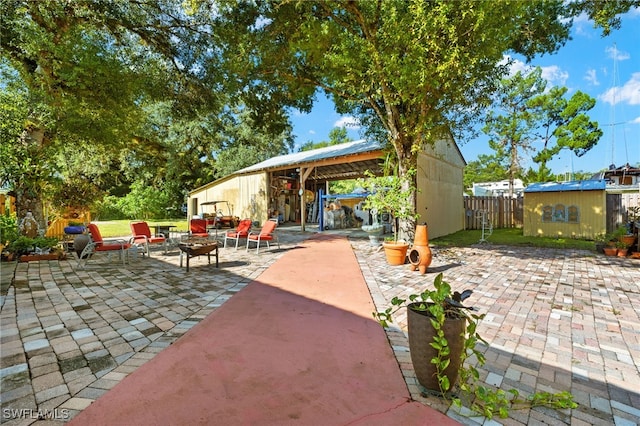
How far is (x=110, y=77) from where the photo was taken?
7.35 m

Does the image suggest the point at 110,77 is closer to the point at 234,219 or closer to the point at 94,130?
the point at 94,130

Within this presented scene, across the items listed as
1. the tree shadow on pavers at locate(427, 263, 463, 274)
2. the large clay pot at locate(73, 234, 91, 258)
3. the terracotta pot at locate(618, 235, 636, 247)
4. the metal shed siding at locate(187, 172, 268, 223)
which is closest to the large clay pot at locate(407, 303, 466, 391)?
the tree shadow on pavers at locate(427, 263, 463, 274)

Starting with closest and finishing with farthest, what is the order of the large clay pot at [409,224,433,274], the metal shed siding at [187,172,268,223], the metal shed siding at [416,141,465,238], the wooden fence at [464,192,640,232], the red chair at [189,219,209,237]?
1. the large clay pot at [409,224,433,274]
2. the red chair at [189,219,209,237]
3. the metal shed siding at [416,141,465,238]
4. the metal shed siding at [187,172,268,223]
5. the wooden fence at [464,192,640,232]

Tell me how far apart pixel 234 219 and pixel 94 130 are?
27.3 feet

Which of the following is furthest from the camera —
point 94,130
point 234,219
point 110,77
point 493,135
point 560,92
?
point 493,135

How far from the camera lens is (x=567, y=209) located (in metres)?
11.2

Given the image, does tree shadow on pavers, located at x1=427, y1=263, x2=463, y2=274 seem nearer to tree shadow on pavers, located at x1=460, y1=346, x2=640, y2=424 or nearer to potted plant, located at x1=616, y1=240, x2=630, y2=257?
tree shadow on pavers, located at x1=460, y1=346, x2=640, y2=424

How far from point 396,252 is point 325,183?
15488 millimetres

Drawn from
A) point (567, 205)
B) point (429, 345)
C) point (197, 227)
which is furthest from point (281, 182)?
point (429, 345)

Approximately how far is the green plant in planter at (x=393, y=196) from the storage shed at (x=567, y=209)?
7427mm

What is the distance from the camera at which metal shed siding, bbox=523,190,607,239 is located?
34.6 feet

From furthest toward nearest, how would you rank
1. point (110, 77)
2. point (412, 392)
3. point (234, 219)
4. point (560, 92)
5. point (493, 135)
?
point (493, 135) < point (560, 92) < point (234, 219) < point (110, 77) < point (412, 392)

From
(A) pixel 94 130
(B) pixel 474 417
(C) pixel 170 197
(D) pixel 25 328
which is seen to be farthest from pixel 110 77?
(C) pixel 170 197

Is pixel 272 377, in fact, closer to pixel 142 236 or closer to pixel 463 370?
pixel 463 370
